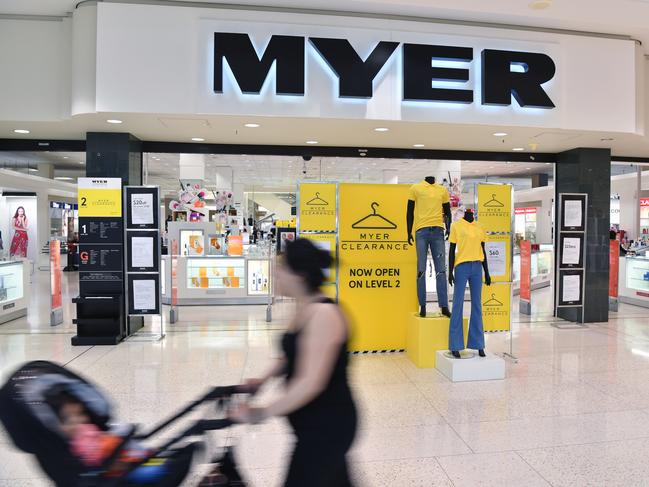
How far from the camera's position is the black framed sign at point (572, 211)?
7387 mm

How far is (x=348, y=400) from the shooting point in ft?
5.65

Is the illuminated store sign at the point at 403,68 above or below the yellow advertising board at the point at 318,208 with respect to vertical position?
above

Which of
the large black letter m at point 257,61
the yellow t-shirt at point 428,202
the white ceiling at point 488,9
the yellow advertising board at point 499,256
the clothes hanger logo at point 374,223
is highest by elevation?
the white ceiling at point 488,9

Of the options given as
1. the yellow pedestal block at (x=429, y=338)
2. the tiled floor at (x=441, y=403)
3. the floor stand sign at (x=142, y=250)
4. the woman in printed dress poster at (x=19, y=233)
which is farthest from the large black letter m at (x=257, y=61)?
the woman in printed dress poster at (x=19, y=233)

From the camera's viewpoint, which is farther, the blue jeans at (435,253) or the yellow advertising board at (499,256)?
the yellow advertising board at (499,256)

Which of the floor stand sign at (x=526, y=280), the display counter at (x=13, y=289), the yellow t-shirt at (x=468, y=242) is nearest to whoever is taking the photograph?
the yellow t-shirt at (x=468, y=242)

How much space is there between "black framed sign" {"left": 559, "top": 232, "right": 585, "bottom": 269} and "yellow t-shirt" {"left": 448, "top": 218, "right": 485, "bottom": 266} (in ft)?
10.7

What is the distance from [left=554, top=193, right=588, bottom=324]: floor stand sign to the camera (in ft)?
24.3

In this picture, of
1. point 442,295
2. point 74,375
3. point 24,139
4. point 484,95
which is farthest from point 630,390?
point 24,139

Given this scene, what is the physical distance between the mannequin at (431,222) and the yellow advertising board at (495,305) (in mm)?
811

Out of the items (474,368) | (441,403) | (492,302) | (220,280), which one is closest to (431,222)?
(492,302)

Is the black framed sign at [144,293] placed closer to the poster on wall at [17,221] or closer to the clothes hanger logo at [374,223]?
the clothes hanger logo at [374,223]

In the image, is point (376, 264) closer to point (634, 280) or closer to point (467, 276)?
point (467, 276)

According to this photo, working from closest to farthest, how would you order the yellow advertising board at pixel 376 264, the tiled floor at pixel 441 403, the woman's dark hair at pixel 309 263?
the woman's dark hair at pixel 309 263 → the tiled floor at pixel 441 403 → the yellow advertising board at pixel 376 264
